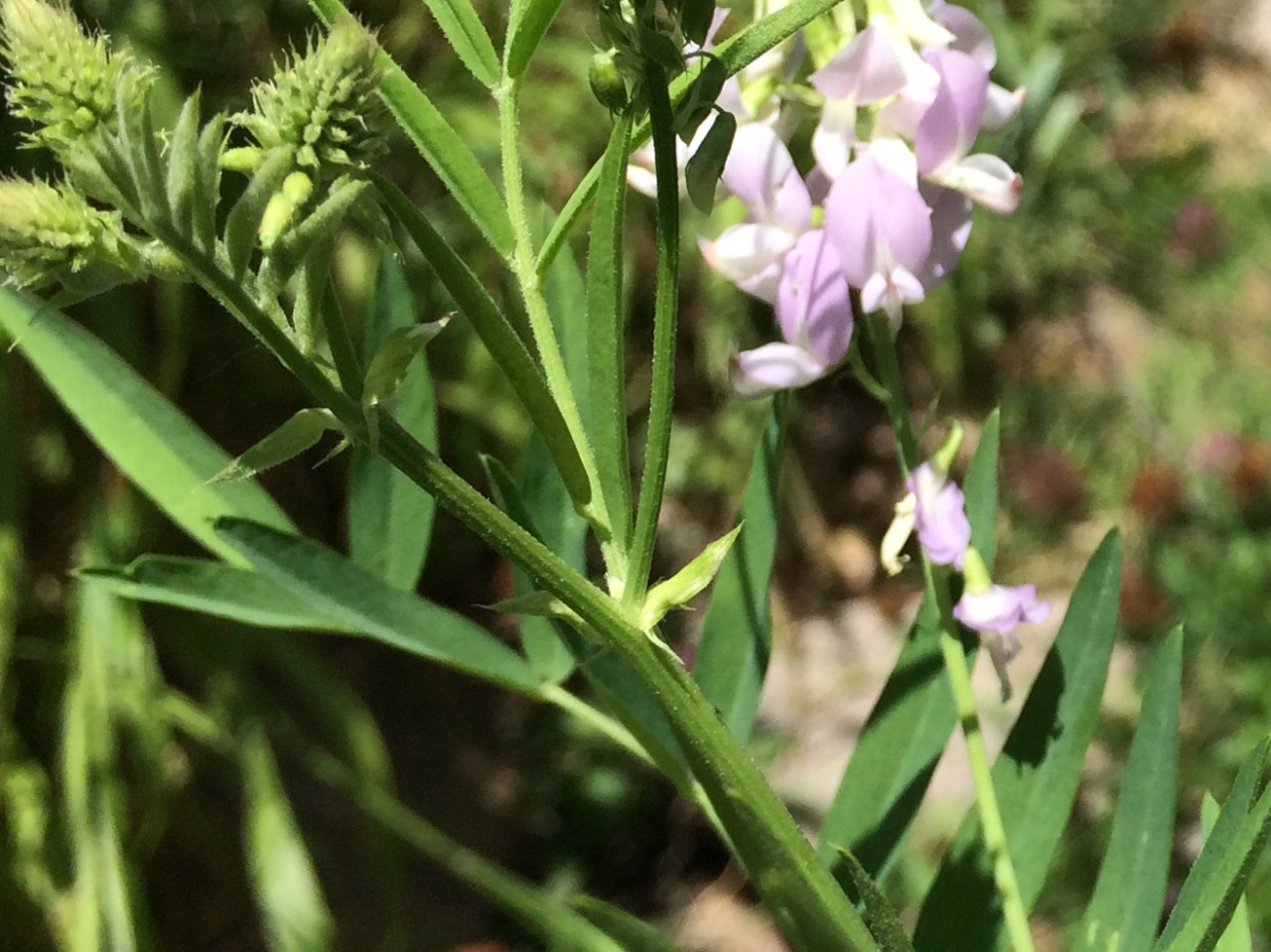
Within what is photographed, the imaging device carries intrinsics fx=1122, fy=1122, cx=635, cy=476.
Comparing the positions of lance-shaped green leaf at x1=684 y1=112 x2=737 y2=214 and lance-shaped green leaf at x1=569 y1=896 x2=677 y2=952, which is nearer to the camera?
lance-shaped green leaf at x1=684 y1=112 x2=737 y2=214

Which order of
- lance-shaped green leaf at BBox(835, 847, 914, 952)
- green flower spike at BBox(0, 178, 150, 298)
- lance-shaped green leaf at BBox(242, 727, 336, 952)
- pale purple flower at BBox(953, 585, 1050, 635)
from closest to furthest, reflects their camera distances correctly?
green flower spike at BBox(0, 178, 150, 298), lance-shaped green leaf at BBox(835, 847, 914, 952), pale purple flower at BBox(953, 585, 1050, 635), lance-shaped green leaf at BBox(242, 727, 336, 952)

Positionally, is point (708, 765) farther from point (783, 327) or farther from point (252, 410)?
point (252, 410)

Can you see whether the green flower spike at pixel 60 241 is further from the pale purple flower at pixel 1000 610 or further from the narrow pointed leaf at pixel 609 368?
the pale purple flower at pixel 1000 610

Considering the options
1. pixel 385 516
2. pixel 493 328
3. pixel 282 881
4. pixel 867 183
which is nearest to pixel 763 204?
pixel 867 183

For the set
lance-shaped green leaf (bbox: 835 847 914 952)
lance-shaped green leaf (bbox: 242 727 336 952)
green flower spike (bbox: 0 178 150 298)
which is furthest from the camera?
lance-shaped green leaf (bbox: 242 727 336 952)

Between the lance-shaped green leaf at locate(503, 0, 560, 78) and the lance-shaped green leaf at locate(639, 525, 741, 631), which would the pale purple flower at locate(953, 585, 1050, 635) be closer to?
the lance-shaped green leaf at locate(639, 525, 741, 631)

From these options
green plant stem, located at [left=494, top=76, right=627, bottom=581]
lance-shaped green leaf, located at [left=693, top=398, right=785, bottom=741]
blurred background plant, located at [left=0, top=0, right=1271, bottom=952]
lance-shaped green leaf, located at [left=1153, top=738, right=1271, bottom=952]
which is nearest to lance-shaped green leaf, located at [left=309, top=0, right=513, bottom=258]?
green plant stem, located at [left=494, top=76, right=627, bottom=581]
